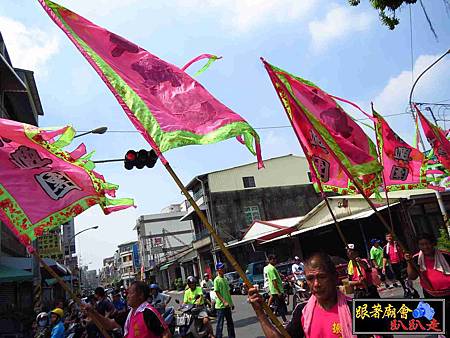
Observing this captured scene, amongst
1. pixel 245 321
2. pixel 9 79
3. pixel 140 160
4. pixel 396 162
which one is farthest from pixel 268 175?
pixel 396 162

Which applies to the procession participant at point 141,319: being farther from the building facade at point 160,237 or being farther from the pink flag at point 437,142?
the building facade at point 160,237

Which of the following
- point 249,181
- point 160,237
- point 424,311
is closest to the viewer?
point 424,311

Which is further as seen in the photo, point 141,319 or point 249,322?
point 249,322

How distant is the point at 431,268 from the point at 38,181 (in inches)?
197

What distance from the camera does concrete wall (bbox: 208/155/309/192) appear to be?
36094mm

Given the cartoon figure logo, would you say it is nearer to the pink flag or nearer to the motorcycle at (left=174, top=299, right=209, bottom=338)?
the pink flag

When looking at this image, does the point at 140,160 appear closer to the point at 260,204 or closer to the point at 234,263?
the point at 234,263

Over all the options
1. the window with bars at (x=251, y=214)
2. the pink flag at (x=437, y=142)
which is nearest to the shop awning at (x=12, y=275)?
the pink flag at (x=437, y=142)

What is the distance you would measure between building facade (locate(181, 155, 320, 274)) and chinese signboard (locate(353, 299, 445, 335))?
3198 cm

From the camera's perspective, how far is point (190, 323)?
9.15 m

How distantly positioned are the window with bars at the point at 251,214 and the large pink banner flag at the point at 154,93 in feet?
106

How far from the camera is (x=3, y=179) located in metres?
4.60

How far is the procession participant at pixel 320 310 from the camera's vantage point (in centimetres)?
264

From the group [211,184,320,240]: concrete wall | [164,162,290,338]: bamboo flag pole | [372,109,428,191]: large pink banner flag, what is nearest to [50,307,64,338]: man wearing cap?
[164,162,290,338]: bamboo flag pole
